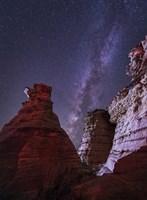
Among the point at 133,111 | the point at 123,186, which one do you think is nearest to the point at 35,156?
the point at 123,186

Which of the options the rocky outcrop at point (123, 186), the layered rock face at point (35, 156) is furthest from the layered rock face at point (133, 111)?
the layered rock face at point (35, 156)

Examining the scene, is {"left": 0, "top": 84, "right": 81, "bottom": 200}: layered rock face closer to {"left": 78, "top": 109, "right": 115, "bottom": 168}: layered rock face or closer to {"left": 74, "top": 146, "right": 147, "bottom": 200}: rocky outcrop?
{"left": 74, "top": 146, "right": 147, "bottom": 200}: rocky outcrop

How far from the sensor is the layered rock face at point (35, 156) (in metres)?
7.34

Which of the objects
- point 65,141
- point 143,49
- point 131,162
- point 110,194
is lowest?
point 110,194

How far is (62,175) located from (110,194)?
3.66 m

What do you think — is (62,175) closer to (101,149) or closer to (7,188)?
(7,188)

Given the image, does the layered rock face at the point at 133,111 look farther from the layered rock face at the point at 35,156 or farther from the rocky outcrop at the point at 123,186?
the layered rock face at the point at 35,156

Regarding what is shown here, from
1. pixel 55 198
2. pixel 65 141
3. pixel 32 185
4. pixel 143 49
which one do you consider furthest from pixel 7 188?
pixel 143 49

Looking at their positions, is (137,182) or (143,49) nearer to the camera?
(137,182)

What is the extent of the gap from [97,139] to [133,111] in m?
11.7

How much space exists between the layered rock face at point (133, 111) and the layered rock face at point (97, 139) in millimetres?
2479

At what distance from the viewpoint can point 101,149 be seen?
22922 millimetres

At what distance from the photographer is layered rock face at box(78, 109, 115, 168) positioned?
22.5 m

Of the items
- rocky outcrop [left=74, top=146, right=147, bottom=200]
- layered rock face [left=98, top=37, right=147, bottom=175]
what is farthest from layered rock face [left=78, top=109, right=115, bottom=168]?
rocky outcrop [left=74, top=146, right=147, bottom=200]
